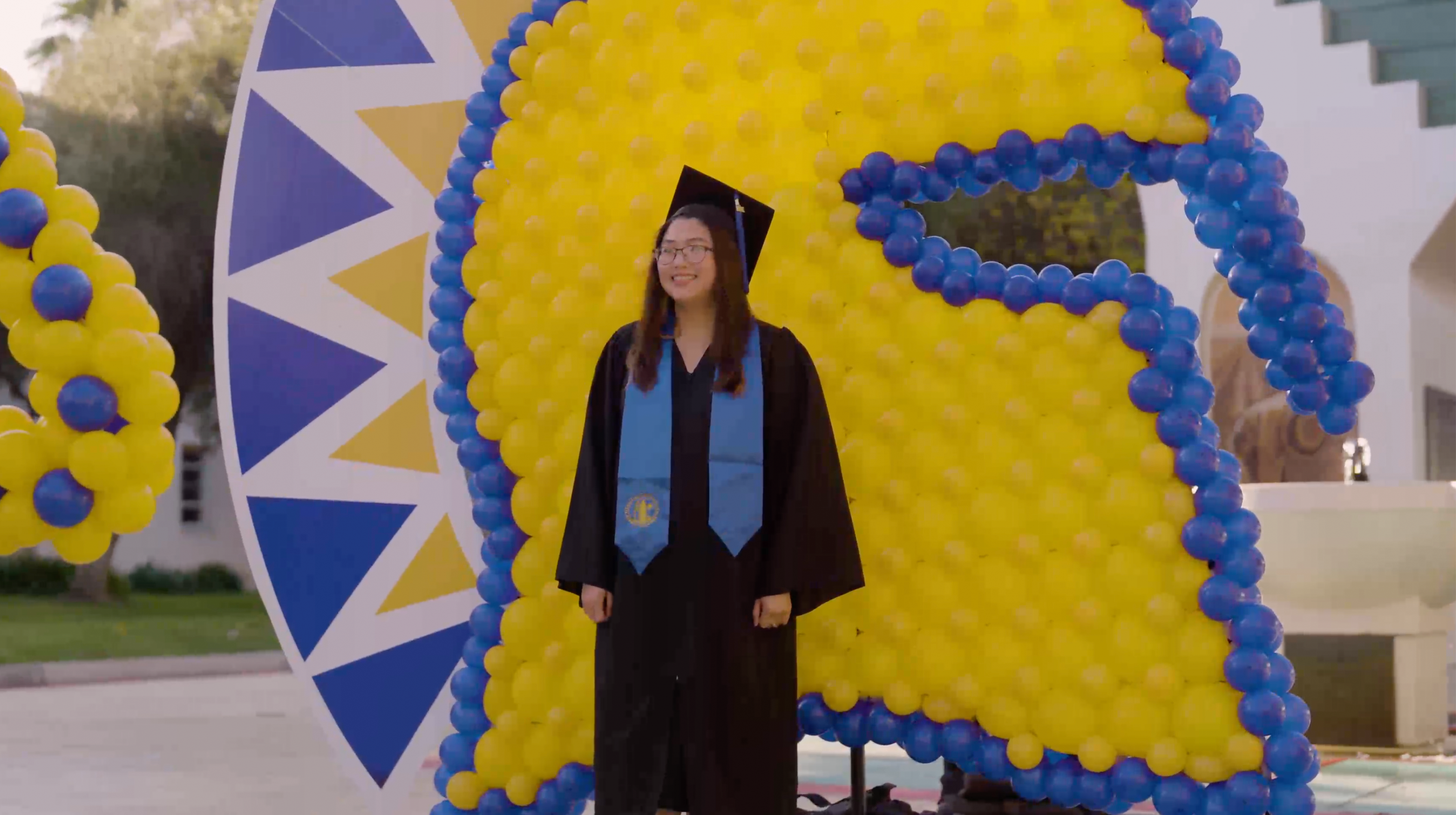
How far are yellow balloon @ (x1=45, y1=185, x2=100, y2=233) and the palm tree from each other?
1626cm

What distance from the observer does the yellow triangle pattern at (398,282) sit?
4.12 metres

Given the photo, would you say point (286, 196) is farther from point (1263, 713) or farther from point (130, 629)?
point (130, 629)

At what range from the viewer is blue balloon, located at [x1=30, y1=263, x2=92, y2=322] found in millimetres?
2719

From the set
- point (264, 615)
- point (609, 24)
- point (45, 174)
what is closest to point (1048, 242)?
point (264, 615)

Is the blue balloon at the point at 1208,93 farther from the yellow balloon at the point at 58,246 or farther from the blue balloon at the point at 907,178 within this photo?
the yellow balloon at the point at 58,246

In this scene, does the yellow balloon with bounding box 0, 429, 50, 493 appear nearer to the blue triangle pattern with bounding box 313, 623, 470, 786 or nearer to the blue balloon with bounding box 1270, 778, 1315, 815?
the blue triangle pattern with bounding box 313, 623, 470, 786

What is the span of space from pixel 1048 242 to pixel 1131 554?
11.0 meters

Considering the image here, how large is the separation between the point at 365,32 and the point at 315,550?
1.46 meters

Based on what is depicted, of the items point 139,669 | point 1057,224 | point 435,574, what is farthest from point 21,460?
point 1057,224

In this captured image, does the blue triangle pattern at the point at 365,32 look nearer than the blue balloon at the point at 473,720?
No

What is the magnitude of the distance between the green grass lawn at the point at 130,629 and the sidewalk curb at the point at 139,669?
461mm

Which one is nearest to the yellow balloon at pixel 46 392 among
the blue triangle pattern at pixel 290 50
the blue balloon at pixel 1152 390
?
the blue triangle pattern at pixel 290 50

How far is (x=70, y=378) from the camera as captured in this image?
2752mm

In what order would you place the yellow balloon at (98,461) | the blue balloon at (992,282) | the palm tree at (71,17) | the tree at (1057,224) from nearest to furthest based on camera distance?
the yellow balloon at (98,461), the blue balloon at (992,282), the tree at (1057,224), the palm tree at (71,17)
